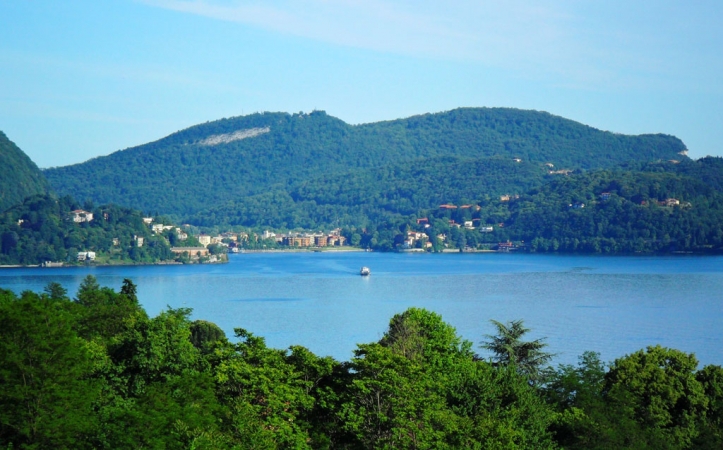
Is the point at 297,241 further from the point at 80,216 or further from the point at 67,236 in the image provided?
the point at 67,236

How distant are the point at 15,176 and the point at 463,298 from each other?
105 m

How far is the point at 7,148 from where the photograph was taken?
507ft

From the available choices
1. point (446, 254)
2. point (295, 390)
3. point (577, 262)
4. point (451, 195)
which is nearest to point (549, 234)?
point (446, 254)

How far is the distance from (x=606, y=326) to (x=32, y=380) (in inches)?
1409

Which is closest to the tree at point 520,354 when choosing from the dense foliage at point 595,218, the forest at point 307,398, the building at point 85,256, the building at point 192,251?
the forest at point 307,398

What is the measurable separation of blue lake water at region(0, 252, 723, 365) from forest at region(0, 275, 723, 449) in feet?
51.9

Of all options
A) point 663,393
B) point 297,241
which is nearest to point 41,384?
point 663,393

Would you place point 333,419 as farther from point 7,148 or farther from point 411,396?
point 7,148

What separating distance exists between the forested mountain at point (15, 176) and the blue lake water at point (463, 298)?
147 feet

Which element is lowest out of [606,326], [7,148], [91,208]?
[606,326]

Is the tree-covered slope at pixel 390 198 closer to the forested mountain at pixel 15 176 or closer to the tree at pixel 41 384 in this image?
the forested mountain at pixel 15 176

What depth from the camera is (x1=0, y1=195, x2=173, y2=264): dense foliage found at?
106 meters

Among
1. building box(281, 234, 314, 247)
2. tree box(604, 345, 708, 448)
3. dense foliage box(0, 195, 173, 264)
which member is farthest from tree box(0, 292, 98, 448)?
building box(281, 234, 314, 247)

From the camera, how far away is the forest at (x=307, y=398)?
15469mm
